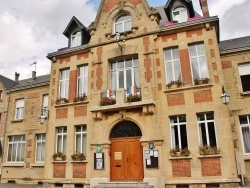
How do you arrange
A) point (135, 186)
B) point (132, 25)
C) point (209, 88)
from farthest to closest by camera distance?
point (132, 25) → point (209, 88) → point (135, 186)

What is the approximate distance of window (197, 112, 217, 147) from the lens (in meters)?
11.5

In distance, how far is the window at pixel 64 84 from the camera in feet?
50.6

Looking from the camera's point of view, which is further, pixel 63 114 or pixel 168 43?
pixel 63 114

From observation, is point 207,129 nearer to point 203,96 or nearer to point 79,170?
point 203,96

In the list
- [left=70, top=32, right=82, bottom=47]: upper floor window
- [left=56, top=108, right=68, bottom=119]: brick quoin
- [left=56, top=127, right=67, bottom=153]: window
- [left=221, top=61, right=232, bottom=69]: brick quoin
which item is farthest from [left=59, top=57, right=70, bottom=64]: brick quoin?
[left=221, top=61, right=232, bottom=69]: brick quoin

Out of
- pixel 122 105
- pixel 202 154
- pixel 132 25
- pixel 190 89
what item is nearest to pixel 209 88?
pixel 190 89

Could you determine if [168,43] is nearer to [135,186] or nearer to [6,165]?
[135,186]

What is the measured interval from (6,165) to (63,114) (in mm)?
6638

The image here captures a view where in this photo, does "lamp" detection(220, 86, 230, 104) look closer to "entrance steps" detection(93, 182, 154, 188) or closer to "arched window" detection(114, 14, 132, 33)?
"entrance steps" detection(93, 182, 154, 188)

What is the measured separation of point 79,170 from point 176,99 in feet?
21.2

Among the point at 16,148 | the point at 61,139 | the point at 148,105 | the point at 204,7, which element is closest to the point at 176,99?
the point at 148,105

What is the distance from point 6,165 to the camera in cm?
1739

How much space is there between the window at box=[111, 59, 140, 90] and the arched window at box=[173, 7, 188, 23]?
3.46m

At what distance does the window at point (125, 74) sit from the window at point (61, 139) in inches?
157
